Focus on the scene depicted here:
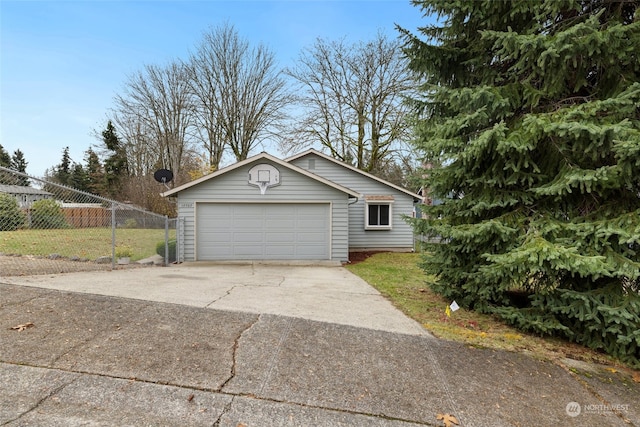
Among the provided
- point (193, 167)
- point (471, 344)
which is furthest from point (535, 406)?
point (193, 167)

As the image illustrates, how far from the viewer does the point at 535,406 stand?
2793mm

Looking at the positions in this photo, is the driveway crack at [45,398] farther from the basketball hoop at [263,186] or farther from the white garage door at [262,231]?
the basketball hoop at [263,186]

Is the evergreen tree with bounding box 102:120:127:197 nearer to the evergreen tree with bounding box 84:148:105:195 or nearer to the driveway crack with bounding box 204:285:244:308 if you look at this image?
the evergreen tree with bounding box 84:148:105:195

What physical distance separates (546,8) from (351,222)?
10947 mm

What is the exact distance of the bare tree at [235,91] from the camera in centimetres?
2183

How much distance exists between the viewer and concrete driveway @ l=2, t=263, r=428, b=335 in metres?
4.83

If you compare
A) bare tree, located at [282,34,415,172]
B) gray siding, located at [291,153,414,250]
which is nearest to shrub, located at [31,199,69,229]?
gray siding, located at [291,153,414,250]

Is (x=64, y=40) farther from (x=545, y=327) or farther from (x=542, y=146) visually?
(x=545, y=327)

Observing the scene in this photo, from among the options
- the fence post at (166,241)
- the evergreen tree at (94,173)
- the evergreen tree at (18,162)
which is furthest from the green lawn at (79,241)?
the evergreen tree at (18,162)

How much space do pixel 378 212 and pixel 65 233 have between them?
1105 centimetres

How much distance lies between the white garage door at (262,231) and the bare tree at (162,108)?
14.9 metres

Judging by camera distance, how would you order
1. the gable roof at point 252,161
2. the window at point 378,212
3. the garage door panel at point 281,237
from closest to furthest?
the gable roof at point 252,161
the garage door panel at point 281,237
the window at point 378,212

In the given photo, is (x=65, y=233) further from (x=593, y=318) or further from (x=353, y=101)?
(x=353, y=101)

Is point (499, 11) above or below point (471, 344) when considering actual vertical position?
above
